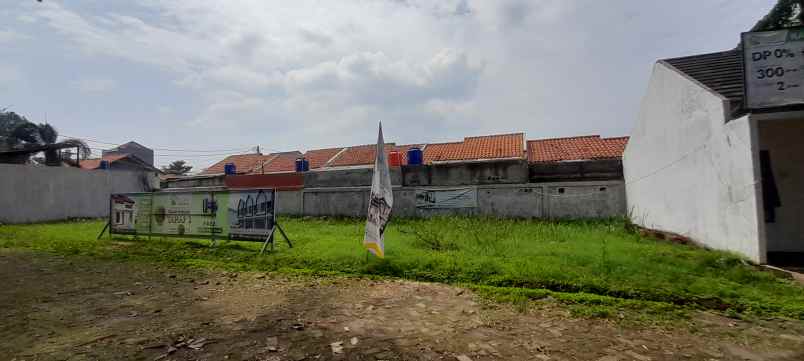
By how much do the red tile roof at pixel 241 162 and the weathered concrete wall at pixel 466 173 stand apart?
606 inches

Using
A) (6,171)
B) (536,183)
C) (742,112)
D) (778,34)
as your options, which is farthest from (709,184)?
(6,171)

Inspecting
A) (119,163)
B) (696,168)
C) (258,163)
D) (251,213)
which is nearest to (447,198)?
(251,213)

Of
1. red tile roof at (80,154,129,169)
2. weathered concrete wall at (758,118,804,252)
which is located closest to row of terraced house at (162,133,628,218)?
weathered concrete wall at (758,118,804,252)

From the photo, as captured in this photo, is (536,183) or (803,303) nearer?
(803,303)

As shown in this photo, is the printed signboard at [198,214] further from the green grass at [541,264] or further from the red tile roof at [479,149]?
the red tile roof at [479,149]

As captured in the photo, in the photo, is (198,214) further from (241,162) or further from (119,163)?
(119,163)

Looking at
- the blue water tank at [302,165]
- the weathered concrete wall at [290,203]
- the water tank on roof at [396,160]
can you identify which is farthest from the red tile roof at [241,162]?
the water tank on roof at [396,160]

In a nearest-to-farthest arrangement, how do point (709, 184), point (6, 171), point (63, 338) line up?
point (63, 338) < point (709, 184) < point (6, 171)

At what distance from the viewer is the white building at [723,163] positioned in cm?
597

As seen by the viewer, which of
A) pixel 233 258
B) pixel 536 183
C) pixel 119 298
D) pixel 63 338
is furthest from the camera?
pixel 536 183

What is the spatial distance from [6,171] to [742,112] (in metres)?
29.2

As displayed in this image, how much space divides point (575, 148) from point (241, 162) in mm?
24787

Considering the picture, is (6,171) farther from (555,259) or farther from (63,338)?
(555,259)

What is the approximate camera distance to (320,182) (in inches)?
779
